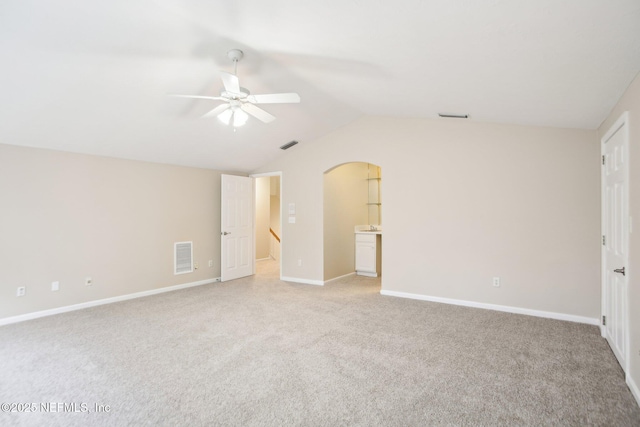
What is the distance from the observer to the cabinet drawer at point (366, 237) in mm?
6459

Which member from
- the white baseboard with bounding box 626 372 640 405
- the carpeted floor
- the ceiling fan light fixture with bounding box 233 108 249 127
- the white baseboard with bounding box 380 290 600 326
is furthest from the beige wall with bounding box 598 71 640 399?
the ceiling fan light fixture with bounding box 233 108 249 127

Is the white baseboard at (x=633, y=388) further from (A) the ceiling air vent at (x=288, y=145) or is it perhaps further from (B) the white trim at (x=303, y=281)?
(A) the ceiling air vent at (x=288, y=145)

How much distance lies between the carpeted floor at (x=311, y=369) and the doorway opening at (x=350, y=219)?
190cm

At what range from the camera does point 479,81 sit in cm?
287

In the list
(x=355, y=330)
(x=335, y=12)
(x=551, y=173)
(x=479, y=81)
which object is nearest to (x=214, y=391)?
(x=355, y=330)

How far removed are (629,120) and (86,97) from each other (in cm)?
483

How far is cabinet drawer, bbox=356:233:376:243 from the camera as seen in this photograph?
6459 mm

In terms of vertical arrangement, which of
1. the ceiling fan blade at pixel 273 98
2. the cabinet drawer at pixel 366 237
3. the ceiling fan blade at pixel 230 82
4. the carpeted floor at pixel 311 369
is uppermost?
the ceiling fan blade at pixel 230 82

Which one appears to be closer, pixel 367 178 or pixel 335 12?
pixel 335 12

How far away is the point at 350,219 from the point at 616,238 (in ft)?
13.7

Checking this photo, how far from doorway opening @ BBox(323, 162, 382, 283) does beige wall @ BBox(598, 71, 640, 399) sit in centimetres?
391

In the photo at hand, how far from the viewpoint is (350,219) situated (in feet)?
21.5

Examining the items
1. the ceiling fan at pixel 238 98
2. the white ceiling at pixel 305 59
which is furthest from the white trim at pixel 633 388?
the ceiling fan at pixel 238 98

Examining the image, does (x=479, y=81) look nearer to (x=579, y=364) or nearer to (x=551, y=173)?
(x=551, y=173)
